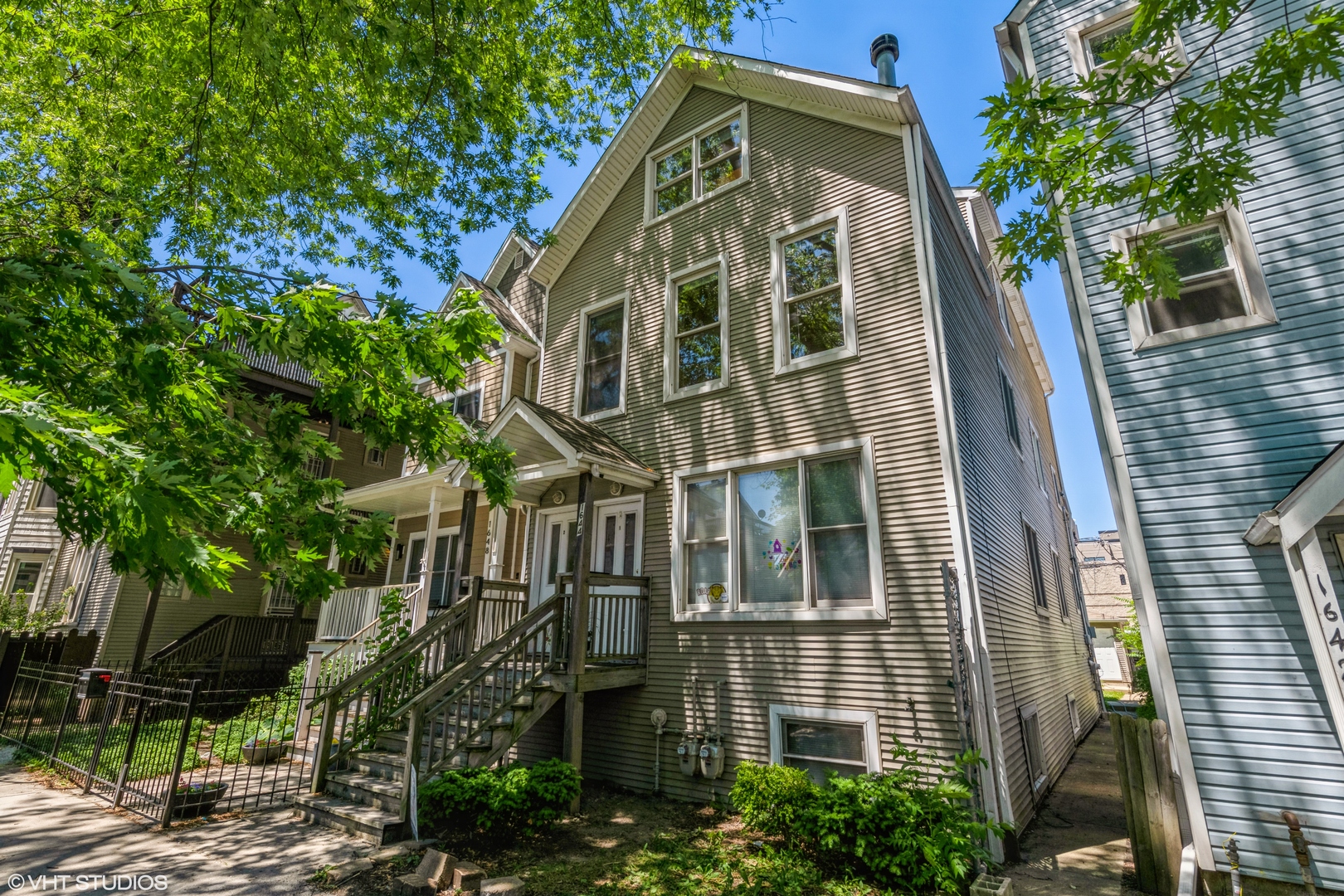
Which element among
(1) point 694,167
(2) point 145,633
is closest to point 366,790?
(1) point 694,167

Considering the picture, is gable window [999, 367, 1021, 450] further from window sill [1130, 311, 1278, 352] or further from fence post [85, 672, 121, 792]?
fence post [85, 672, 121, 792]

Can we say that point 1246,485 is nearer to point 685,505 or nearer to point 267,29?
point 685,505

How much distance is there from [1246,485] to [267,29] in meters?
10.8

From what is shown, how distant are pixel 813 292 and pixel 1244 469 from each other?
5087mm

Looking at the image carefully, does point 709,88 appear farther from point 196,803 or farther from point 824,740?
point 196,803

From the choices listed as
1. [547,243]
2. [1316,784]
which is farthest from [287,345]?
[1316,784]

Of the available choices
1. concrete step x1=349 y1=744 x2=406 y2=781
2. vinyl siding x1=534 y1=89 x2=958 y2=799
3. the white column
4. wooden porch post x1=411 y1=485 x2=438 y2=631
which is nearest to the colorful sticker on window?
vinyl siding x1=534 y1=89 x2=958 y2=799

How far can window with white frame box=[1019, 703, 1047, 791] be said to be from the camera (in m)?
7.92

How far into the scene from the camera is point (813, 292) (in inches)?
344

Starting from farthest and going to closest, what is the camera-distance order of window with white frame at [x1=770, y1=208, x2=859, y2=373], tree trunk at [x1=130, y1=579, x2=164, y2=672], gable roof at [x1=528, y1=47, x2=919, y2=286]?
1. tree trunk at [x1=130, y1=579, x2=164, y2=672]
2. gable roof at [x1=528, y1=47, x2=919, y2=286]
3. window with white frame at [x1=770, y1=208, x2=859, y2=373]

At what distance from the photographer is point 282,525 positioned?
534 centimetres

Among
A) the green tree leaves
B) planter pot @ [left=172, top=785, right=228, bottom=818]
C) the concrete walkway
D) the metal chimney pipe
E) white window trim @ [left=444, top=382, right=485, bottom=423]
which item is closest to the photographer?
the green tree leaves

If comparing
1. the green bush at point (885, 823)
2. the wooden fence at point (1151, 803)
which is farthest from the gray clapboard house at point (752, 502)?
the wooden fence at point (1151, 803)

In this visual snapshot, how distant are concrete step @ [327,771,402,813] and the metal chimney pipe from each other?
13.3 m
